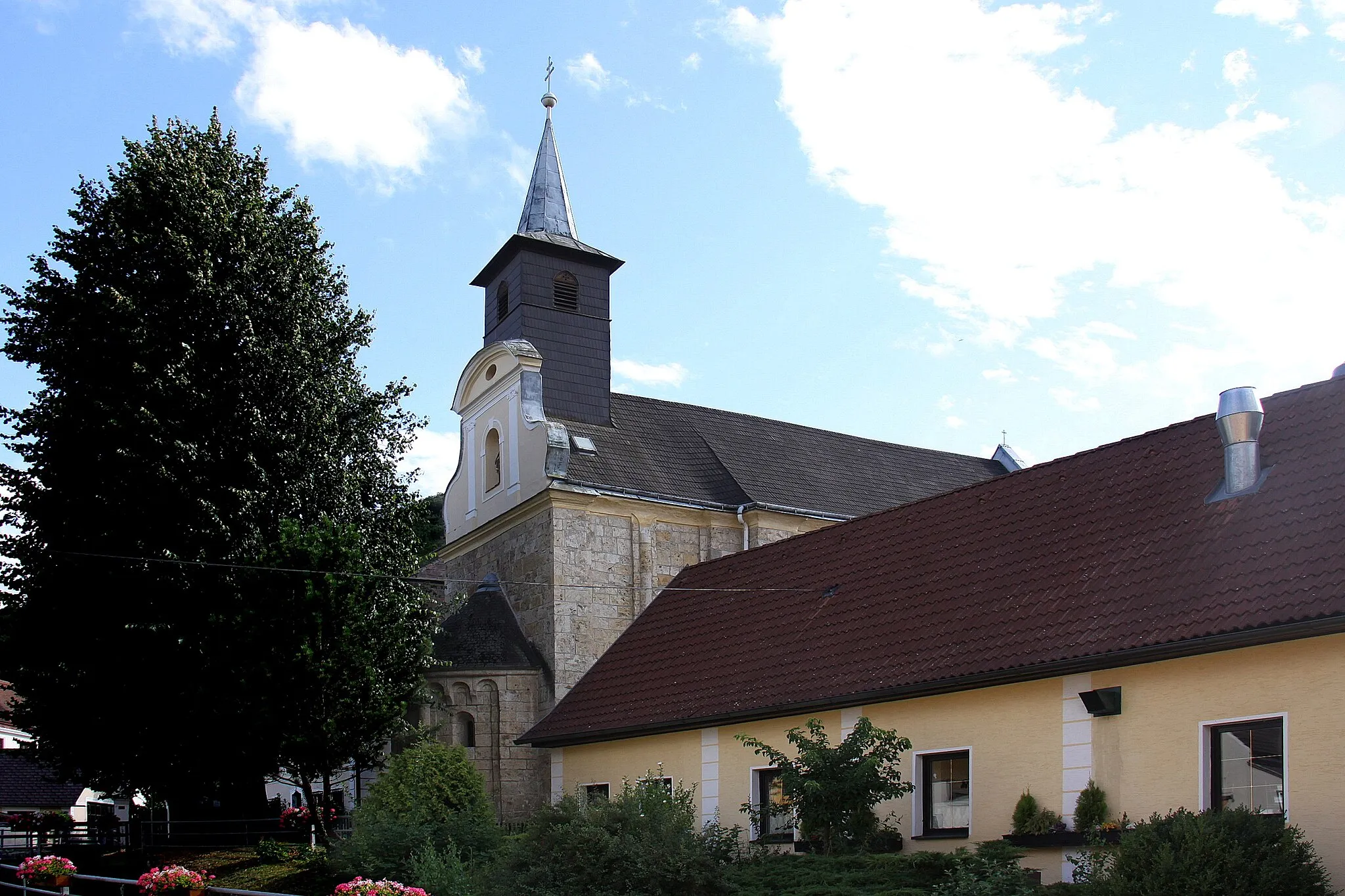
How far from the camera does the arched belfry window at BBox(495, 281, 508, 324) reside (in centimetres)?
3022

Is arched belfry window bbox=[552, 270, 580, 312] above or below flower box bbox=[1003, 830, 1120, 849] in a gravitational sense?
above

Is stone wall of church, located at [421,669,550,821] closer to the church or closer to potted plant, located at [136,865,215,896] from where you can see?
the church

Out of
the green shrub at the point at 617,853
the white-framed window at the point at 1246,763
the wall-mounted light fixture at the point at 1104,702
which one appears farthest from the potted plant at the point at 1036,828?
the green shrub at the point at 617,853

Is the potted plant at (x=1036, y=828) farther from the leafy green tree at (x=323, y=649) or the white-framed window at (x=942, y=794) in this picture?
the leafy green tree at (x=323, y=649)

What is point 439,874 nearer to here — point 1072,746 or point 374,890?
point 374,890

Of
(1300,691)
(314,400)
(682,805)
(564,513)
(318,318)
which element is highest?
(318,318)

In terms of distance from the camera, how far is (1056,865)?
46.4 ft

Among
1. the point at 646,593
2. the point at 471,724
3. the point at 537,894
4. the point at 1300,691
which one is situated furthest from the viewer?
the point at 646,593

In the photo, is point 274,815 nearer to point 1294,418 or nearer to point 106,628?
point 106,628

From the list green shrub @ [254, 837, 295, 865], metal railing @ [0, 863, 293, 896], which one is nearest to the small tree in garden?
metal railing @ [0, 863, 293, 896]

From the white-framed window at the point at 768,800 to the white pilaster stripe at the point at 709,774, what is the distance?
78 centimetres

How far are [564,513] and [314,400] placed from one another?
20.9 ft

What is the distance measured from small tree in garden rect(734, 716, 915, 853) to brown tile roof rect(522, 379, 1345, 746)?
1046mm

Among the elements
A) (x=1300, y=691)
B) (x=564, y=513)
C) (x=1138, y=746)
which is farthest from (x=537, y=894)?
(x=564, y=513)
